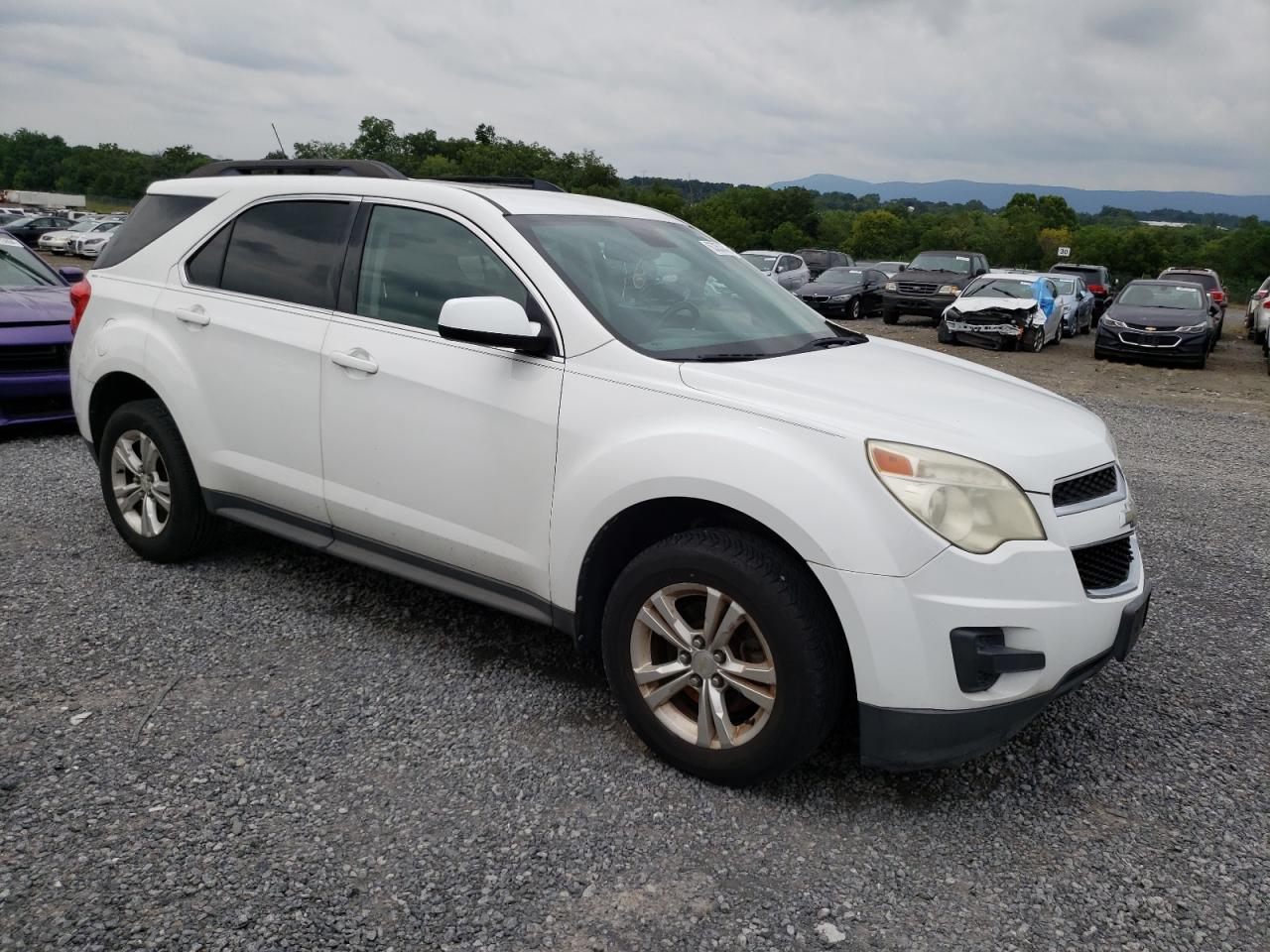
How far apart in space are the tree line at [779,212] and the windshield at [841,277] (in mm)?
26864

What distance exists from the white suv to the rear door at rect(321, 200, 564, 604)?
11 mm

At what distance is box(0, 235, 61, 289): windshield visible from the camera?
27.2ft

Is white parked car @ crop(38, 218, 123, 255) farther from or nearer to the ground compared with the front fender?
nearer to the ground

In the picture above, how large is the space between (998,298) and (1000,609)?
1762cm

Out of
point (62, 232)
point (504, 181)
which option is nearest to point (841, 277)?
point (504, 181)

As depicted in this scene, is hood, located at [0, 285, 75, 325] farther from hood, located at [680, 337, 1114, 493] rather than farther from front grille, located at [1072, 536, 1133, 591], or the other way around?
front grille, located at [1072, 536, 1133, 591]

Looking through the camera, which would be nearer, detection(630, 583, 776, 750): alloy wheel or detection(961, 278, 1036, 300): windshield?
detection(630, 583, 776, 750): alloy wheel

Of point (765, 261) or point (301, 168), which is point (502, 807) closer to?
point (301, 168)

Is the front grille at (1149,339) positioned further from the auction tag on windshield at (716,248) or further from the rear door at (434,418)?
the rear door at (434,418)

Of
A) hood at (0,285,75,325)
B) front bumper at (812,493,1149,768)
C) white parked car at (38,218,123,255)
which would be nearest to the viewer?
front bumper at (812,493,1149,768)

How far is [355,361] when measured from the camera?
3695mm

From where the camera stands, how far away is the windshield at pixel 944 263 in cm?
2338

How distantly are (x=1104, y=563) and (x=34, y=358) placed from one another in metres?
7.49

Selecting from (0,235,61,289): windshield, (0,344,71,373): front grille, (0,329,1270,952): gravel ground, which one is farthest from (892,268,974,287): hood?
(0,329,1270,952): gravel ground
